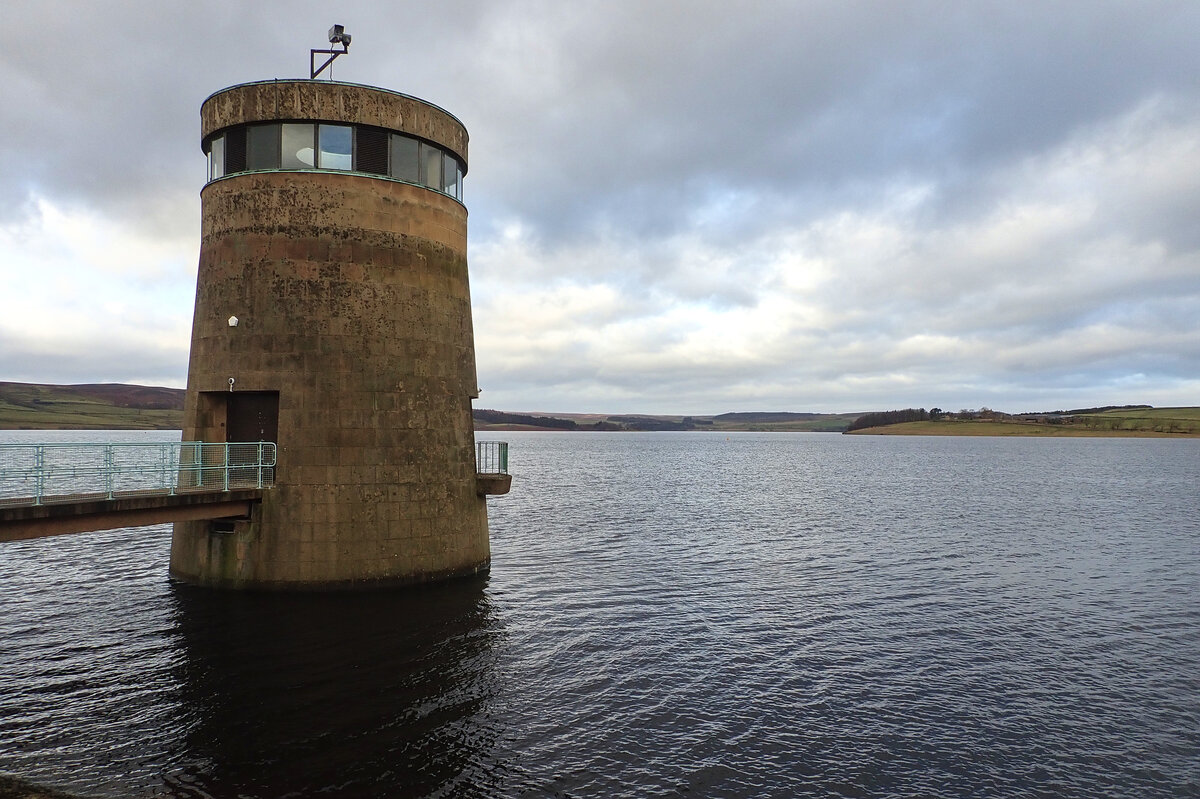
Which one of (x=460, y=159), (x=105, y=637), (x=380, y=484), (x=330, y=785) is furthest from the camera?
(x=460, y=159)

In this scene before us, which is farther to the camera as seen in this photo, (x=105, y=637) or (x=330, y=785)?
(x=105, y=637)

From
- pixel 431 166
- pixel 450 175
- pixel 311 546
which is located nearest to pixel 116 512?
pixel 311 546

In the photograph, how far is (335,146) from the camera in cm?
1956

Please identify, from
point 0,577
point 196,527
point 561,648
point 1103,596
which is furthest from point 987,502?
point 0,577

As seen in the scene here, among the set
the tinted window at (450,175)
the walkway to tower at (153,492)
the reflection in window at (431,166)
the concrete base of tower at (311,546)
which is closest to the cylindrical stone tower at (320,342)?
the concrete base of tower at (311,546)

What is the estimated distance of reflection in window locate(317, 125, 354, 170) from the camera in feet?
63.9

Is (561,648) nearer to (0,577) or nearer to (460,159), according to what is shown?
(460,159)

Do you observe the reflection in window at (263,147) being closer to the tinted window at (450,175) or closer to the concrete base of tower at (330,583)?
the tinted window at (450,175)

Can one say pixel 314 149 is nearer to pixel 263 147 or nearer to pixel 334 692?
pixel 263 147

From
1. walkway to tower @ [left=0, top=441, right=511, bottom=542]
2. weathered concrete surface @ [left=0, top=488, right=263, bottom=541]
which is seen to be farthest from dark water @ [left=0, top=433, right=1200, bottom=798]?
walkway to tower @ [left=0, top=441, right=511, bottom=542]

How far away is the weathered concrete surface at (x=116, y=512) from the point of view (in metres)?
13.6

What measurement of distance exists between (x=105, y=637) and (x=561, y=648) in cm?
1030

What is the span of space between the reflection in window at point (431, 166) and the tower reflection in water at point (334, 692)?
38.3 ft

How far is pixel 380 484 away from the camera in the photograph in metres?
19.2
